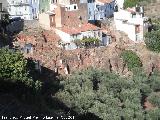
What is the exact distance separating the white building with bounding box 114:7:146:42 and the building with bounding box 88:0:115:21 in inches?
73.8

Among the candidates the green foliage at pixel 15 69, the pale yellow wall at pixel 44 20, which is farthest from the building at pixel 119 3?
the green foliage at pixel 15 69

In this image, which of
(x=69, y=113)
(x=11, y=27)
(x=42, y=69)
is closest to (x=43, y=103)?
(x=69, y=113)

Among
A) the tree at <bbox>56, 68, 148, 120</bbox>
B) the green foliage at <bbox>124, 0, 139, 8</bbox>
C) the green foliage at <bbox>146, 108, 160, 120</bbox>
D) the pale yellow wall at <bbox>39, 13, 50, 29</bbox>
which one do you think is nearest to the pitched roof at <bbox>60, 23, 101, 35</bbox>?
the pale yellow wall at <bbox>39, 13, 50, 29</bbox>

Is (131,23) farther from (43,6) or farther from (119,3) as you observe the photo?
(43,6)

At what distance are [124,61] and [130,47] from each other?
113 inches

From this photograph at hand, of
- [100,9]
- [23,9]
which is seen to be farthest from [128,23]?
[23,9]

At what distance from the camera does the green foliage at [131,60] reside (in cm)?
6278

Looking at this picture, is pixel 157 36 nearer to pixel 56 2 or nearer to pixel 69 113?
pixel 56 2

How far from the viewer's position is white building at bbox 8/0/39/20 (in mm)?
66500

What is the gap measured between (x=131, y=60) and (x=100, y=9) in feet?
31.3

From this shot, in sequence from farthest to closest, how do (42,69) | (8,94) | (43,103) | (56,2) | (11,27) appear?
(56,2) < (11,27) < (42,69) < (43,103) < (8,94)

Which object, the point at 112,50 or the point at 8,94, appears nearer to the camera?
the point at 8,94

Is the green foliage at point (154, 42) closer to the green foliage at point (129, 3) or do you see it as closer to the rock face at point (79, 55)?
the rock face at point (79, 55)

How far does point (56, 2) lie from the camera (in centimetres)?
6788
